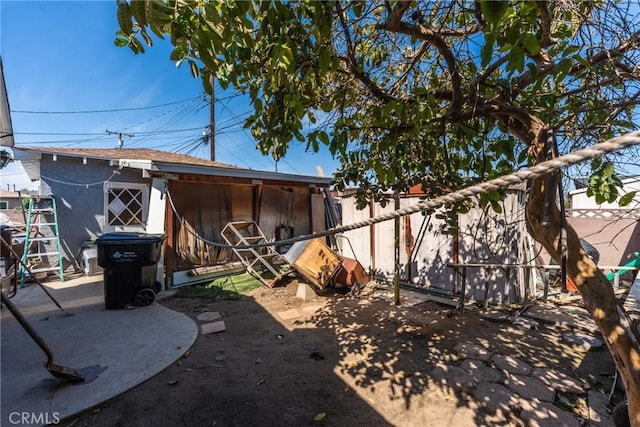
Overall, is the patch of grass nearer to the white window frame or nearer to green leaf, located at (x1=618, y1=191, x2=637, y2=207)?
the white window frame

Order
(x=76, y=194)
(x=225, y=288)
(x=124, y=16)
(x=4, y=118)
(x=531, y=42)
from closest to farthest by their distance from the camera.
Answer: (x=124, y=16)
(x=531, y=42)
(x=4, y=118)
(x=225, y=288)
(x=76, y=194)

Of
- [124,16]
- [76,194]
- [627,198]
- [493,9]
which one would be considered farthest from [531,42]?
[76,194]

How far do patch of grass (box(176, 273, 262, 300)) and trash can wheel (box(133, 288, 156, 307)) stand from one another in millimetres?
691

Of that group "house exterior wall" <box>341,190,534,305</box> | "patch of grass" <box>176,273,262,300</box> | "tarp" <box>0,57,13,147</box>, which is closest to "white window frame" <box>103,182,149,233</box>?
"patch of grass" <box>176,273,262,300</box>

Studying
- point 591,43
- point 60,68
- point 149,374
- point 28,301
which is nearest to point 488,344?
point 591,43

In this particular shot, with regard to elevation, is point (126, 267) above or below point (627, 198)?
below

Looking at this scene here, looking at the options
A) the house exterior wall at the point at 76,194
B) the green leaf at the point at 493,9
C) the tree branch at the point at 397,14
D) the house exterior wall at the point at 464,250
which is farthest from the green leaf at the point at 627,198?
the house exterior wall at the point at 76,194

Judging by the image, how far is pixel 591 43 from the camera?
1727 millimetres

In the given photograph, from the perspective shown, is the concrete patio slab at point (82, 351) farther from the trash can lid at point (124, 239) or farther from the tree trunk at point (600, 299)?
the tree trunk at point (600, 299)

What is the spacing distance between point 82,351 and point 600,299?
4.80 m

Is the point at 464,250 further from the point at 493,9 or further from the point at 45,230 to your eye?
the point at 45,230

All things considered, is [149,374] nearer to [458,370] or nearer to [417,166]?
[458,370]

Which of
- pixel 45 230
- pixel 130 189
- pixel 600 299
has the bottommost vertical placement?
pixel 600 299

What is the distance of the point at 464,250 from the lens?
5.55m
